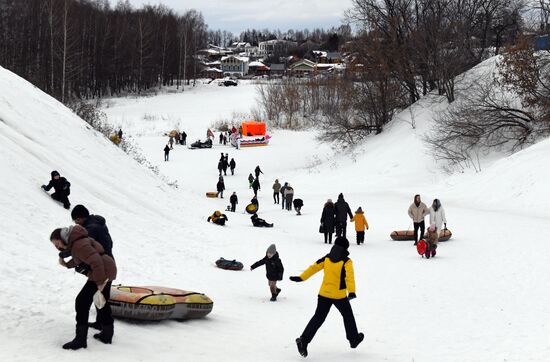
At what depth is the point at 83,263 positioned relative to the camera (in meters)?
6.87

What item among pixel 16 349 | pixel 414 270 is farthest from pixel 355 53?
pixel 16 349

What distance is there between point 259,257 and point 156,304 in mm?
7755

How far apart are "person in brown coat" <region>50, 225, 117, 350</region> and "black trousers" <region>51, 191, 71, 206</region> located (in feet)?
24.9

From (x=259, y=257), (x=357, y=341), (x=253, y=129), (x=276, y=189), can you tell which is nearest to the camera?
(x=357, y=341)

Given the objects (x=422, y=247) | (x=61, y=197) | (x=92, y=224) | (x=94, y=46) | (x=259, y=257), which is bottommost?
(x=259, y=257)

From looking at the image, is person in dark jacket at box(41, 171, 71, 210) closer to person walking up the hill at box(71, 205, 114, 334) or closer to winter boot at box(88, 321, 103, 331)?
winter boot at box(88, 321, 103, 331)

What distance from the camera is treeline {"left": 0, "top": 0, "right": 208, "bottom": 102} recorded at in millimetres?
65375

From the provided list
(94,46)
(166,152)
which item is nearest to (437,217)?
(166,152)

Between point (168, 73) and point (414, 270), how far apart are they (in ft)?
275

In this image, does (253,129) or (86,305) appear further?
(253,129)

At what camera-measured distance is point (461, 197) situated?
82.4 feet

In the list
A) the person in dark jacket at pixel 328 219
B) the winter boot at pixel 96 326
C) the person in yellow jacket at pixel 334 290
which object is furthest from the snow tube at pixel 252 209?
the winter boot at pixel 96 326

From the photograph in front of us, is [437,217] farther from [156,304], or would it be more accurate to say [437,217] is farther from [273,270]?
[156,304]

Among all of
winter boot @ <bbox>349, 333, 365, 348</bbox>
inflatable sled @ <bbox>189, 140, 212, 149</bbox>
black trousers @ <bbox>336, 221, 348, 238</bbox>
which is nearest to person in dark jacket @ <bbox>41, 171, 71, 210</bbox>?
black trousers @ <bbox>336, 221, 348, 238</bbox>
